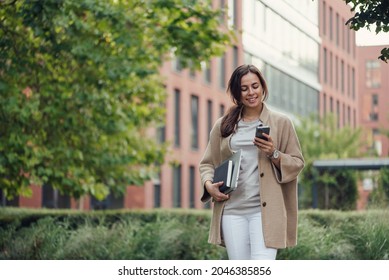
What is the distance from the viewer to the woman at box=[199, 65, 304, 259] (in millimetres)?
5629

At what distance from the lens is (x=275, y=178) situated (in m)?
5.68

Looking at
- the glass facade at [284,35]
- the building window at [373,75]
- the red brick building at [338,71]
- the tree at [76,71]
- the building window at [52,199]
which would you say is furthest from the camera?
the building window at [373,75]

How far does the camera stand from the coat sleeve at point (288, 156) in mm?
5676

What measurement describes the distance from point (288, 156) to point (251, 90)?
44 centimetres

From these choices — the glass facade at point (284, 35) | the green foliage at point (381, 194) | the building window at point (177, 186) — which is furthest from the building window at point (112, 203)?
the green foliage at point (381, 194)

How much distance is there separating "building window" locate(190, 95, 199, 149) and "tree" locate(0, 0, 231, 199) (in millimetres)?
25072

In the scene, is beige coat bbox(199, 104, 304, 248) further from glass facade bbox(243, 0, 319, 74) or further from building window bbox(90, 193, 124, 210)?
building window bbox(90, 193, 124, 210)

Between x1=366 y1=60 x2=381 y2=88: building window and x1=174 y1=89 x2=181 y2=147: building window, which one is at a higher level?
x1=366 y1=60 x2=381 y2=88: building window

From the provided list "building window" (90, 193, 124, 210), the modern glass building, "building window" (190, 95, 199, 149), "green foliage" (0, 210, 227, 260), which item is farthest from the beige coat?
"building window" (190, 95, 199, 149)

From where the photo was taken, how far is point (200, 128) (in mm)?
44000

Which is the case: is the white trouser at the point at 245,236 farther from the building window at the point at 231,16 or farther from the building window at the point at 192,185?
the building window at the point at 192,185

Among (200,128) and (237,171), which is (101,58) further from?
(200,128)

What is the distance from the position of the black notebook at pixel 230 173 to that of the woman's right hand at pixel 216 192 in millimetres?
22
